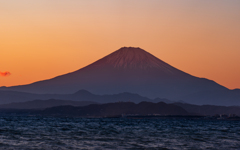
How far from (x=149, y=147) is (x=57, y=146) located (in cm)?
1282

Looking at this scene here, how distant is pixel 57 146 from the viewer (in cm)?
5559

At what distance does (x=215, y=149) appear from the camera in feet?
182

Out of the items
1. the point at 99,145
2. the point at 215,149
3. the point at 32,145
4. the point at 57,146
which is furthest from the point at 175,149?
the point at 32,145

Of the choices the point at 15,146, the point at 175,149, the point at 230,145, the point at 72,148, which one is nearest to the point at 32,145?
the point at 15,146

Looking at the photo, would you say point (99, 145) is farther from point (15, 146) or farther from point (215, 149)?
point (215, 149)

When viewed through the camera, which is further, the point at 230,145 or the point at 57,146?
the point at 230,145

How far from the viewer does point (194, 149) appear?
179ft

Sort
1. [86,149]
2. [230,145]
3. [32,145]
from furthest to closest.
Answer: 1. [230,145]
2. [32,145]
3. [86,149]

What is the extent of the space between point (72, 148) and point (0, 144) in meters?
11.0

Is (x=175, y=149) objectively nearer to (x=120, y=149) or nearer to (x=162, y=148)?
(x=162, y=148)

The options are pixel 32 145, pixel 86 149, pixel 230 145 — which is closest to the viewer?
pixel 86 149

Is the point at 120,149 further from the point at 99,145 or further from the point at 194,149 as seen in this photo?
the point at 194,149

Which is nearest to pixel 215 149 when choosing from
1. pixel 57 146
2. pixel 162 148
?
pixel 162 148

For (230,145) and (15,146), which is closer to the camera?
(15,146)
